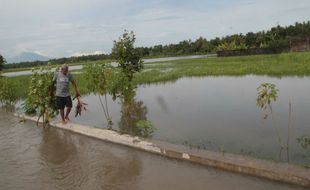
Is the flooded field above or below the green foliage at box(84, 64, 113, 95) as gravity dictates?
below

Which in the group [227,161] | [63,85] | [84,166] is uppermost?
[63,85]

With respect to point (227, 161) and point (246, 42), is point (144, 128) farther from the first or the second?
point (246, 42)

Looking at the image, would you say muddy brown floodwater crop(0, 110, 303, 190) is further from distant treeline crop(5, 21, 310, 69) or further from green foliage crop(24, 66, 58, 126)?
distant treeline crop(5, 21, 310, 69)

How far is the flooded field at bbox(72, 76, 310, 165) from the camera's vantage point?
6.39 meters

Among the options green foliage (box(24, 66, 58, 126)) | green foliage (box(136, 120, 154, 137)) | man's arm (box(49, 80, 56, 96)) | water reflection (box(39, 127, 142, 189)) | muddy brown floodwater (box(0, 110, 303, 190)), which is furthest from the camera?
green foliage (box(24, 66, 58, 126))

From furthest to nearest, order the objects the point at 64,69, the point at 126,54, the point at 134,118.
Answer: the point at 126,54 < the point at 134,118 < the point at 64,69

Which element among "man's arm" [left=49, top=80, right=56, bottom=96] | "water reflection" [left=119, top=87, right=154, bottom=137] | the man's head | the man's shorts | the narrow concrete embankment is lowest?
"water reflection" [left=119, top=87, right=154, bottom=137]

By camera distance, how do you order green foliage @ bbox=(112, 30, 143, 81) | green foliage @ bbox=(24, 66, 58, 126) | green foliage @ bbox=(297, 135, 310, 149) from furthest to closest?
green foliage @ bbox=(112, 30, 143, 81)
green foliage @ bbox=(24, 66, 58, 126)
green foliage @ bbox=(297, 135, 310, 149)

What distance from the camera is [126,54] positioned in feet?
44.9

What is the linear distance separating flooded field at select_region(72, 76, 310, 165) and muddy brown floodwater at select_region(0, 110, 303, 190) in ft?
3.70

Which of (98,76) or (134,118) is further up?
(98,76)

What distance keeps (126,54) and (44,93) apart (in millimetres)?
4788

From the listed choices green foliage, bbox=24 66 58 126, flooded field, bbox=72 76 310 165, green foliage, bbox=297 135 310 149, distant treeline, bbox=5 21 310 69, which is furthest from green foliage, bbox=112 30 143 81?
distant treeline, bbox=5 21 310 69

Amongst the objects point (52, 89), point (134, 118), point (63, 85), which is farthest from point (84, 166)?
point (134, 118)
